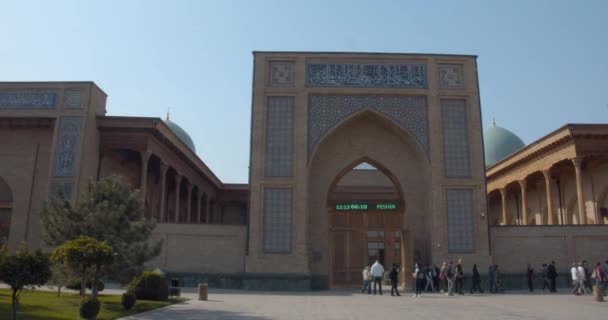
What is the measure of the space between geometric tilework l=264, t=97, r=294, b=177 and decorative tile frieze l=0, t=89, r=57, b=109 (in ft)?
28.6

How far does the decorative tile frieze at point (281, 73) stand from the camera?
22.3m

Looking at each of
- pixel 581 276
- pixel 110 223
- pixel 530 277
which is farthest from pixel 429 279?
pixel 110 223

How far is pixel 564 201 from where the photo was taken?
92.0 feet

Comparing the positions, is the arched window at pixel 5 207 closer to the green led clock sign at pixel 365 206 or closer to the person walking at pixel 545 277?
the green led clock sign at pixel 365 206

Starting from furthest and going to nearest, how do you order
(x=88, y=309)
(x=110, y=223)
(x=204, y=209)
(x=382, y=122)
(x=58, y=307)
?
1. (x=204, y=209)
2. (x=382, y=122)
3. (x=110, y=223)
4. (x=58, y=307)
5. (x=88, y=309)

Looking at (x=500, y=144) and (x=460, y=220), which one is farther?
(x=500, y=144)

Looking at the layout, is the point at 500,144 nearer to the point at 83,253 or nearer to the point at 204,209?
the point at 204,209

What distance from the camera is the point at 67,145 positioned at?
69.9ft

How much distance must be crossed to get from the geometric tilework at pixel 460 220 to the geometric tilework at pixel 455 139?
76 centimetres

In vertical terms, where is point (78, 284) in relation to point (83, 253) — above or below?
below

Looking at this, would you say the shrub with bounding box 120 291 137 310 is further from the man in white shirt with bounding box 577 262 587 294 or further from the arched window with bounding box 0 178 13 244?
the man in white shirt with bounding box 577 262 587 294

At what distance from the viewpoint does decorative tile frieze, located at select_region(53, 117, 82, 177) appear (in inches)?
831

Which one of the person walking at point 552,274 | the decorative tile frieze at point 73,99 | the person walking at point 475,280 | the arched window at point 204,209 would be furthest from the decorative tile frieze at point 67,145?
the person walking at point 552,274

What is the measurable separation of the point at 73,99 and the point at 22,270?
46.7 feet
